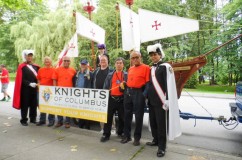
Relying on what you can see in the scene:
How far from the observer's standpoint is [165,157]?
4.50 m

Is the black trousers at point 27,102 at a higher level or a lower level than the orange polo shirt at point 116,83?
lower

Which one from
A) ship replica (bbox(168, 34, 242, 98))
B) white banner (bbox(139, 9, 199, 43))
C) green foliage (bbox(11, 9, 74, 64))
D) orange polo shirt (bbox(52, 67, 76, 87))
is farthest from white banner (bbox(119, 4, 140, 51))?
green foliage (bbox(11, 9, 74, 64))

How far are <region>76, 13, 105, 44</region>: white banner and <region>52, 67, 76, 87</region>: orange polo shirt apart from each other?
1.75 metres

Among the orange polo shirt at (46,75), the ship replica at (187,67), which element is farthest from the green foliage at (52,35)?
the ship replica at (187,67)

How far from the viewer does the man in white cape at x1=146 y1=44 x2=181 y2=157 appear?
4.54 metres

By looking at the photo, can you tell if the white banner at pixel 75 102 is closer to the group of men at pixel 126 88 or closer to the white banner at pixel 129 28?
the group of men at pixel 126 88

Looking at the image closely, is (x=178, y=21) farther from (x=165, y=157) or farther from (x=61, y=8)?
(x=61, y=8)

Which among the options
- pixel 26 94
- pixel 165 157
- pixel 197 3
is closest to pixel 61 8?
pixel 197 3

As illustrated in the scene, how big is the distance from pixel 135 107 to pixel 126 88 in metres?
0.45

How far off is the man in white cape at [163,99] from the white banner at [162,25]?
69.0 inches

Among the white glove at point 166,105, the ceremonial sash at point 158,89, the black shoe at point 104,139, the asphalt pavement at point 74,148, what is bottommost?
the asphalt pavement at point 74,148

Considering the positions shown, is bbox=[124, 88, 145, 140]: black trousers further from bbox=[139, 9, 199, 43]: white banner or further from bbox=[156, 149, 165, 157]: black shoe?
bbox=[139, 9, 199, 43]: white banner

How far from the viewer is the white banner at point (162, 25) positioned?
20.1 feet

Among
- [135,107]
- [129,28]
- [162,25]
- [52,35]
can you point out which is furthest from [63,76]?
[52,35]
